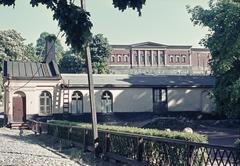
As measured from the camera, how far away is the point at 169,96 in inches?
1502

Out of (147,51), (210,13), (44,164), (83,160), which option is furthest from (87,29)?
(147,51)

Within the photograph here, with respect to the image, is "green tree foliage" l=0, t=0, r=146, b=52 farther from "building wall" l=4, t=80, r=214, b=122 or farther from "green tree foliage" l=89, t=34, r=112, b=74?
"green tree foliage" l=89, t=34, r=112, b=74

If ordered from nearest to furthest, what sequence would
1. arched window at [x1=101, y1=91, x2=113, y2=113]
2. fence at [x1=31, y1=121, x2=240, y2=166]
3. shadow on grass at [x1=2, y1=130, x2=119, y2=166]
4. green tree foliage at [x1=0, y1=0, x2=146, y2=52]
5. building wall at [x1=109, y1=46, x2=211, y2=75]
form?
1. green tree foliage at [x1=0, y1=0, x2=146, y2=52]
2. fence at [x1=31, y1=121, x2=240, y2=166]
3. shadow on grass at [x1=2, y1=130, x2=119, y2=166]
4. arched window at [x1=101, y1=91, x2=113, y2=113]
5. building wall at [x1=109, y1=46, x2=211, y2=75]

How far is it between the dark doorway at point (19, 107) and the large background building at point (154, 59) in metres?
48.9

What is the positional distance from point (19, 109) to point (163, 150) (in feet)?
87.6

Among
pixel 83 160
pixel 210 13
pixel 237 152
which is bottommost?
pixel 83 160

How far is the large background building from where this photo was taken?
284 ft

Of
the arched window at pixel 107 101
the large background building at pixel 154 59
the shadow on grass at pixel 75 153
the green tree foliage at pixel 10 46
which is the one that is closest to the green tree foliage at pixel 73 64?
the green tree foliage at pixel 10 46

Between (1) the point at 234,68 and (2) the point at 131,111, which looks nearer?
(1) the point at 234,68

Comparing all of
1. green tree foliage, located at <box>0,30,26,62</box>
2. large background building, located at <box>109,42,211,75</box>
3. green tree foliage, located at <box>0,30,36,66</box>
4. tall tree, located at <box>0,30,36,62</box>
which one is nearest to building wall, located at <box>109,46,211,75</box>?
large background building, located at <box>109,42,211,75</box>

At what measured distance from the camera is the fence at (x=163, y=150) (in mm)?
8406

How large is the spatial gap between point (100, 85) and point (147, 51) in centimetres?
5337

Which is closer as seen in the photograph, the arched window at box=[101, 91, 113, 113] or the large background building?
the arched window at box=[101, 91, 113, 113]

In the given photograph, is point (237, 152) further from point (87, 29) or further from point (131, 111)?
point (131, 111)
